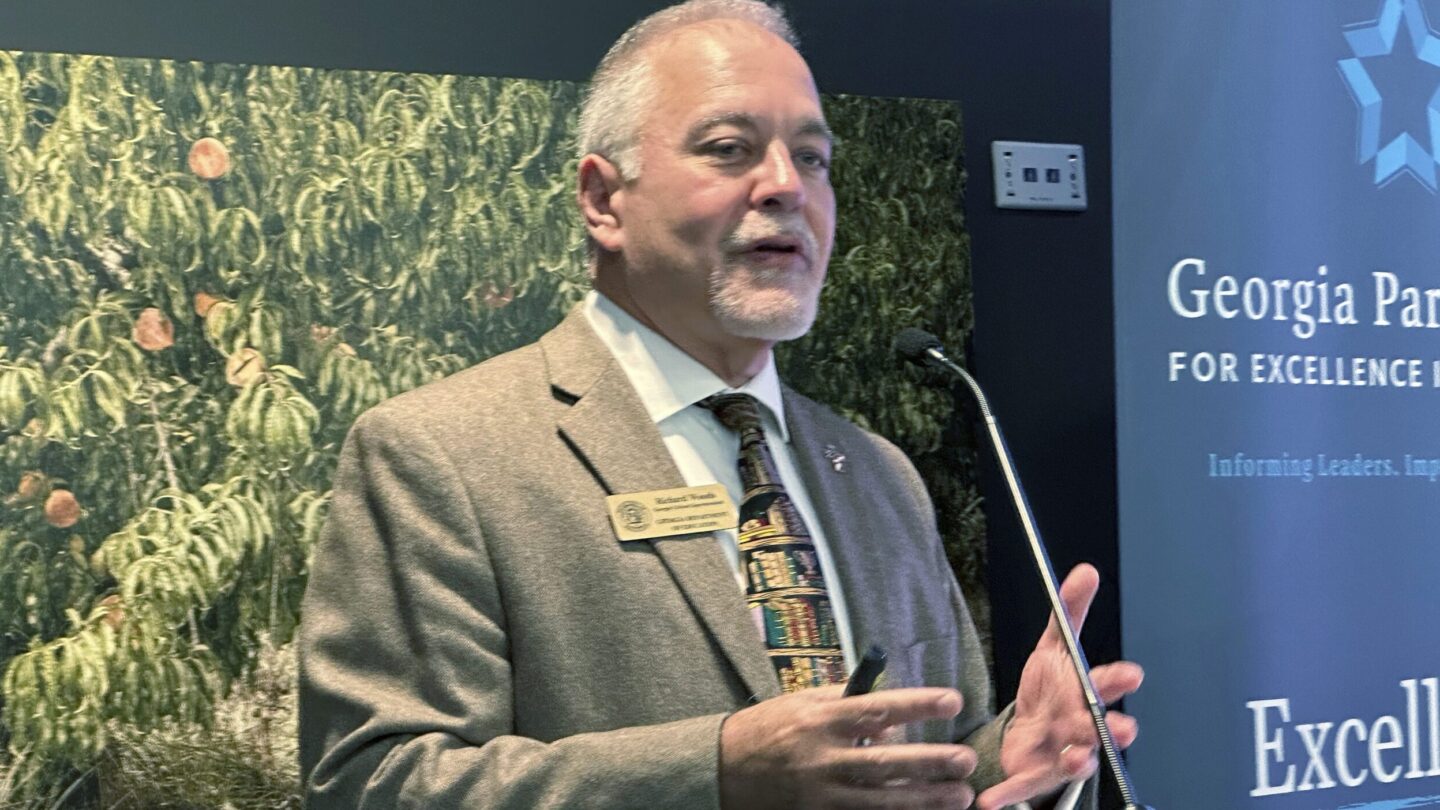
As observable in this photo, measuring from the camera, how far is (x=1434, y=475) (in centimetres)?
273

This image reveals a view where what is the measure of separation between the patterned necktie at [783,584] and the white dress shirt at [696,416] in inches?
0.9

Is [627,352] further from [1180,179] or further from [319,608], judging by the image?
[1180,179]

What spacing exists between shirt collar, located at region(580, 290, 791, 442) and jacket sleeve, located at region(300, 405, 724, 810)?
1.05 ft

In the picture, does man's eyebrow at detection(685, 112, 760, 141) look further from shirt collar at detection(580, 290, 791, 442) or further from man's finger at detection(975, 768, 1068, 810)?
man's finger at detection(975, 768, 1068, 810)

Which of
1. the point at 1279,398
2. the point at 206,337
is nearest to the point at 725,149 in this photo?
the point at 206,337

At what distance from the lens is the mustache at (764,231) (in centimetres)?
203

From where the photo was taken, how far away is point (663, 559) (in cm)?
180

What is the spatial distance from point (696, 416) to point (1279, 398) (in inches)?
45.8

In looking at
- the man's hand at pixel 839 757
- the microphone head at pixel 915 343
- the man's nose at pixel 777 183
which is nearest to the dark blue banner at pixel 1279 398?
the microphone head at pixel 915 343

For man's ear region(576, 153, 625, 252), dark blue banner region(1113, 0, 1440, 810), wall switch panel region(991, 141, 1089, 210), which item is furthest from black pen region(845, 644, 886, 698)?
wall switch panel region(991, 141, 1089, 210)

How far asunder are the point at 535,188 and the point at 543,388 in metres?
0.76

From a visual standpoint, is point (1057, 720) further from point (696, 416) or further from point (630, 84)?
point (630, 84)

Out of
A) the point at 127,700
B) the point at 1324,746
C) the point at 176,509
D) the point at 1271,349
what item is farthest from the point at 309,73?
the point at 1324,746

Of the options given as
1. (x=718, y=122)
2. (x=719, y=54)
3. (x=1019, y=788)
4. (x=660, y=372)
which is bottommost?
(x=1019, y=788)
